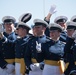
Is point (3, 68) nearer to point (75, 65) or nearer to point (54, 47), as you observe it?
point (54, 47)

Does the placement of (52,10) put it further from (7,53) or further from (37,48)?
(37,48)

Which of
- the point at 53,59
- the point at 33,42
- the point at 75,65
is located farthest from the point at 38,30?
the point at 75,65

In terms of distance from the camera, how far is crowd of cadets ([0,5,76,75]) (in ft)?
23.5

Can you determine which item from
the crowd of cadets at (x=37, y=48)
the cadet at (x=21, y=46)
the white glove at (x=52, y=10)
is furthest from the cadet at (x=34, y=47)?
the white glove at (x=52, y=10)

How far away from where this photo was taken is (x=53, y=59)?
7.21 meters

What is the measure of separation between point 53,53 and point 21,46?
132 centimetres

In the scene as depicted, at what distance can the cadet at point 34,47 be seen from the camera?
24.8 ft

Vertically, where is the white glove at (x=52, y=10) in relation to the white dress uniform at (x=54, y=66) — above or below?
above

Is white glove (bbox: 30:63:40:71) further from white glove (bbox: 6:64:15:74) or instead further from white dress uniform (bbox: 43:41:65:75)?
white glove (bbox: 6:64:15:74)

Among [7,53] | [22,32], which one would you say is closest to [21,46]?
[22,32]

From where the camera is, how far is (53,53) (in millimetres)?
7191

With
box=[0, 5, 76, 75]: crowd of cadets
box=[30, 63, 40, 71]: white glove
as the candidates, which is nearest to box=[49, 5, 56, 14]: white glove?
box=[0, 5, 76, 75]: crowd of cadets

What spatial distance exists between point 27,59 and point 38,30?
799mm

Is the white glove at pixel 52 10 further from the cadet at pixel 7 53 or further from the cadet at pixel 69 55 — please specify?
the cadet at pixel 69 55
